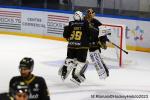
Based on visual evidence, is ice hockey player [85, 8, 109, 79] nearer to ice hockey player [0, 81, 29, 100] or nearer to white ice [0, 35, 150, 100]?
white ice [0, 35, 150, 100]

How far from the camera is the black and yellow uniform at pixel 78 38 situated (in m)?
7.35

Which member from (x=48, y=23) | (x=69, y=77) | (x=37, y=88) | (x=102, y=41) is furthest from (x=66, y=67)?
(x=48, y=23)

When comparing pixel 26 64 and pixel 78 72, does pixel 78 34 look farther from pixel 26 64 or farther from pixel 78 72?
pixel 26 64

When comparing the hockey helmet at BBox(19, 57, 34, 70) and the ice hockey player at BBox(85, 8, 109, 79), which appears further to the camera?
the ice hockey player at BBox(85, 8, 109, 79)

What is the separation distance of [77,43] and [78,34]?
0.15m

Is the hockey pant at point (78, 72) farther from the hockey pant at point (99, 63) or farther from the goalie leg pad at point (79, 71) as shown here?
the hockey pant at point (99, 63)

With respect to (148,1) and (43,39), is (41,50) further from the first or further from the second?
(148,1)

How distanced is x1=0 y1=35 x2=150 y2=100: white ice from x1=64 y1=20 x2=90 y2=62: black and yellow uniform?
57cm

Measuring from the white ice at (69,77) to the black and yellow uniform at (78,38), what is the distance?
1.88 feet

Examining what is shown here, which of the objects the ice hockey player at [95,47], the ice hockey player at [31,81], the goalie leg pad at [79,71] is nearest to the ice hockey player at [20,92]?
the ice hockey player at [31,81]

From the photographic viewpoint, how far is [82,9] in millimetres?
13562

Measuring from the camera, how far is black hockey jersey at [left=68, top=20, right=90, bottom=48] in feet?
24.1

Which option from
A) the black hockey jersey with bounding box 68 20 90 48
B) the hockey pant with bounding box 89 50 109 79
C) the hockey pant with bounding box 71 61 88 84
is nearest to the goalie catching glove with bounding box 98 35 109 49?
the hockey pant with bounding box 89 50 109 79

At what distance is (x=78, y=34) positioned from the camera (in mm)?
7391
